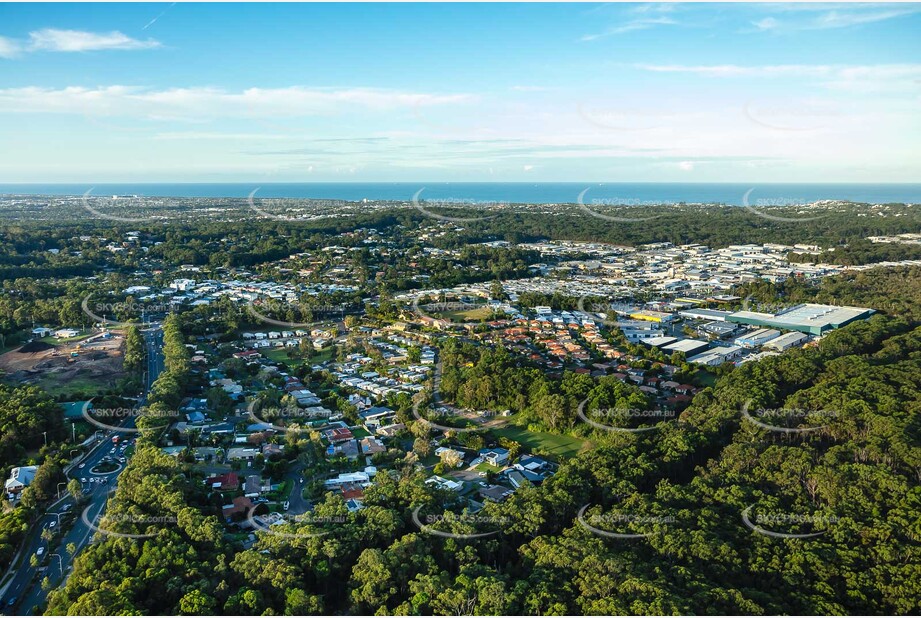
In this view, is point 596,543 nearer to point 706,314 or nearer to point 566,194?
point 706,314

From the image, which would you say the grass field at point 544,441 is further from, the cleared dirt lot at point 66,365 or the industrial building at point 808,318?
the industrial building at point 808,318

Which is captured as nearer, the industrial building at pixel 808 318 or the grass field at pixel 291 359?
the grass field at pixel 291 359

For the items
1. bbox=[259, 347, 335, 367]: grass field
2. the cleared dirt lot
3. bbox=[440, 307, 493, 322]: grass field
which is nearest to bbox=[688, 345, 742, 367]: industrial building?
bbox=[440, 307, 493, 322]: grass field

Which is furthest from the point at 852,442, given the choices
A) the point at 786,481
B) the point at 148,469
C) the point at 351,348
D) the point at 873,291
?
the point at 873,291

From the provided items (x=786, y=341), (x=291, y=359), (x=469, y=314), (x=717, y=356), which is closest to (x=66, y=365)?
(x=291, y=359)

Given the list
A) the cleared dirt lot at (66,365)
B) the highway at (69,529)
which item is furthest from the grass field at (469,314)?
the highway at (69,529)

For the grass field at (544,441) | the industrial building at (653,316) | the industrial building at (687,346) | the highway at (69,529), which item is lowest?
the highway at (69,529)
